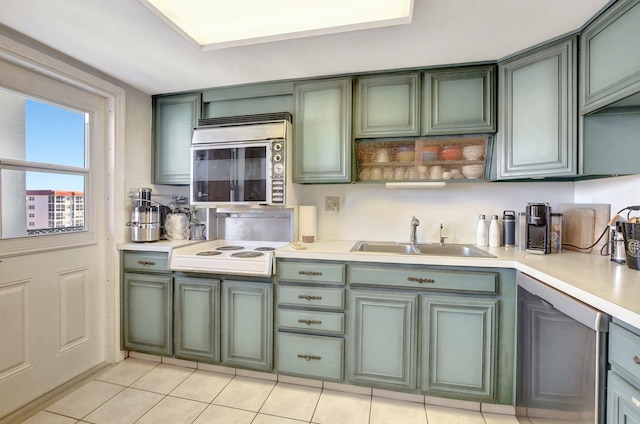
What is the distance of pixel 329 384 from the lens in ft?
6.08

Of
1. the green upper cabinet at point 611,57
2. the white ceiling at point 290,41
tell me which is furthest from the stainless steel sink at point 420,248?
the white ceiling at point 290,41

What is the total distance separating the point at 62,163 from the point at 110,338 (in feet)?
4.29

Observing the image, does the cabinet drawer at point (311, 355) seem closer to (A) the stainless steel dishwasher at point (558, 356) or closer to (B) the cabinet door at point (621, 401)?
(A) the stainless steel dishwasher at point (558, 356)

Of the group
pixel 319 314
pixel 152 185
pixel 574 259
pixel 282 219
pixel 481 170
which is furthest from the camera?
pixel 152 185

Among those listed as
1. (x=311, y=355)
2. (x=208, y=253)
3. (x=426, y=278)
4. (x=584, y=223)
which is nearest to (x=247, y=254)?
(x=208, y=253)

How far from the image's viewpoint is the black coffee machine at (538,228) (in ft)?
5.70

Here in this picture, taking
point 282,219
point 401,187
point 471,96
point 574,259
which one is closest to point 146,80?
point 282,219

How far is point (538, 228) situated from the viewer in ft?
5.82

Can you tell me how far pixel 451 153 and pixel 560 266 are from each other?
3.19ft

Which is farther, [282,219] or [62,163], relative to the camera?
[282,219]

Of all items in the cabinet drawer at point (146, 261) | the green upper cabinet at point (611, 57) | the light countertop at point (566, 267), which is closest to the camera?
the light countertop at point (566, 267)

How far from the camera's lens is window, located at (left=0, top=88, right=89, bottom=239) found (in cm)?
160

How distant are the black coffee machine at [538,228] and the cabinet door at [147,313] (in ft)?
8.04

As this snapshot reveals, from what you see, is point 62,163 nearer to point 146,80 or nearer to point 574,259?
point 146,80
